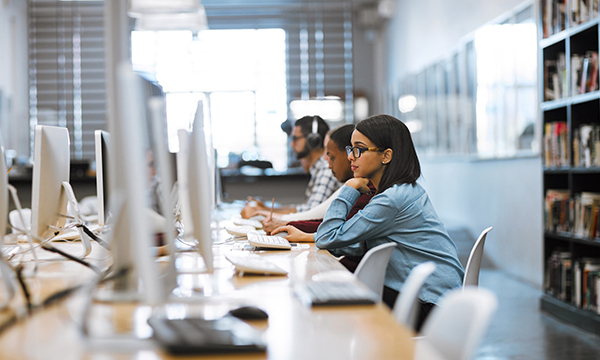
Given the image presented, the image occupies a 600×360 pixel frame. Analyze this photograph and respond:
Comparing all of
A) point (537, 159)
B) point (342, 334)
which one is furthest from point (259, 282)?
point (537, 159)

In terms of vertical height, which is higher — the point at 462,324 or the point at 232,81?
the point at 232,81

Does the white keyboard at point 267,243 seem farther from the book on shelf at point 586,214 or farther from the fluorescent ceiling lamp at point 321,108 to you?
the fluorescent ceiling lamp at point 321,108

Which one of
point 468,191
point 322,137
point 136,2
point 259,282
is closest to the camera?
point 259,282

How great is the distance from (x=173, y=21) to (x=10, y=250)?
324 centimetres

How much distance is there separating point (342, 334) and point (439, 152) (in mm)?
6509

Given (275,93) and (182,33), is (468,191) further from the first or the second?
(182,33)

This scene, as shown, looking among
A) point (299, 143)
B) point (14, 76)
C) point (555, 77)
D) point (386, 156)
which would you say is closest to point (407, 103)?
point (555, 77)

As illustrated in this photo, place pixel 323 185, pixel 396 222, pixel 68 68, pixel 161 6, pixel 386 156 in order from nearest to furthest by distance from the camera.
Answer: pixel 396 222 → pixel 386 156 → pixel 323 185 → pixel 161 6 → pixel 68 68

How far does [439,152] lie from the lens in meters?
7.29

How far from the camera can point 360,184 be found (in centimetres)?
233

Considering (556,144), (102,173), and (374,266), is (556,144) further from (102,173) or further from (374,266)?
(102,173)

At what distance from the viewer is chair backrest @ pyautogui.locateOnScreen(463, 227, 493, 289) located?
179 cm

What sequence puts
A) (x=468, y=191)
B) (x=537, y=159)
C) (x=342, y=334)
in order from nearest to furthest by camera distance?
1. (x=342, y=334)
2. (x=537, y=159)
3. (x=468, y=191)

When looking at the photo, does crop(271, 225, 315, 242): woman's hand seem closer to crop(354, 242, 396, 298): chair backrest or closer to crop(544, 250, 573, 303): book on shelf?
crop(354, 242, 396, 298): chair backrest
